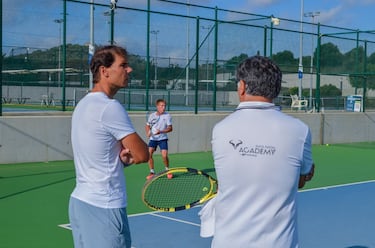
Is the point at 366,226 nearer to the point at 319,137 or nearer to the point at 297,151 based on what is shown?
the point at 297,151

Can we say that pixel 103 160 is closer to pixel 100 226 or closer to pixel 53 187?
pixel 100 226

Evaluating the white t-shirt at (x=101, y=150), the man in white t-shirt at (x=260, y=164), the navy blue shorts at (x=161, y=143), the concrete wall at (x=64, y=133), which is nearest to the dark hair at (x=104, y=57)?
the white t-shirt at (x=101, y=150)

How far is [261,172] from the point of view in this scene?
8.66ft

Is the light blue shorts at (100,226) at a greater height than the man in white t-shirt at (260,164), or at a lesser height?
lesser

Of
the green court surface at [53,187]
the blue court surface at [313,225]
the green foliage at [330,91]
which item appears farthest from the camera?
the green foliage at [330,91]

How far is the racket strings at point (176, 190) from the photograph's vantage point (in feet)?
22.9

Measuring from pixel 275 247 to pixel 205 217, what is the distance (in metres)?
0.38

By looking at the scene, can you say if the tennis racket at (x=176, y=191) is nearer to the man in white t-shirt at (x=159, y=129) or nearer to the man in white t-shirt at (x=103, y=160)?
the man in white t-shirt at (x=159, y=129)

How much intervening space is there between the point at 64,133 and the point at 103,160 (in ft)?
36.0

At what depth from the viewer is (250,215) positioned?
2.68m

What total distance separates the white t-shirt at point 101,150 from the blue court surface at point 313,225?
3.15 metres

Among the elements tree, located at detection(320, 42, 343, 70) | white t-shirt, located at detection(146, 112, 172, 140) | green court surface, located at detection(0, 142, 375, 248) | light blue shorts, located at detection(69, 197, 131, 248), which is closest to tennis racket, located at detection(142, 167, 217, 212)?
green court surface, located at detection(0, 142, 375, 248)

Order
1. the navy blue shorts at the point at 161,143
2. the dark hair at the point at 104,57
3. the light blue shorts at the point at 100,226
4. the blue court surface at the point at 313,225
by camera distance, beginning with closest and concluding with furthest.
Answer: the light blue shorts at the point at 100,226 < the dark hair at the point at 104,57 < the blue court surface at the point at 313,225 < the navy blue shorts at the point at 161,143

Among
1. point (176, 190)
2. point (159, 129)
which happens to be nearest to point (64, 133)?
point (159, 129)
